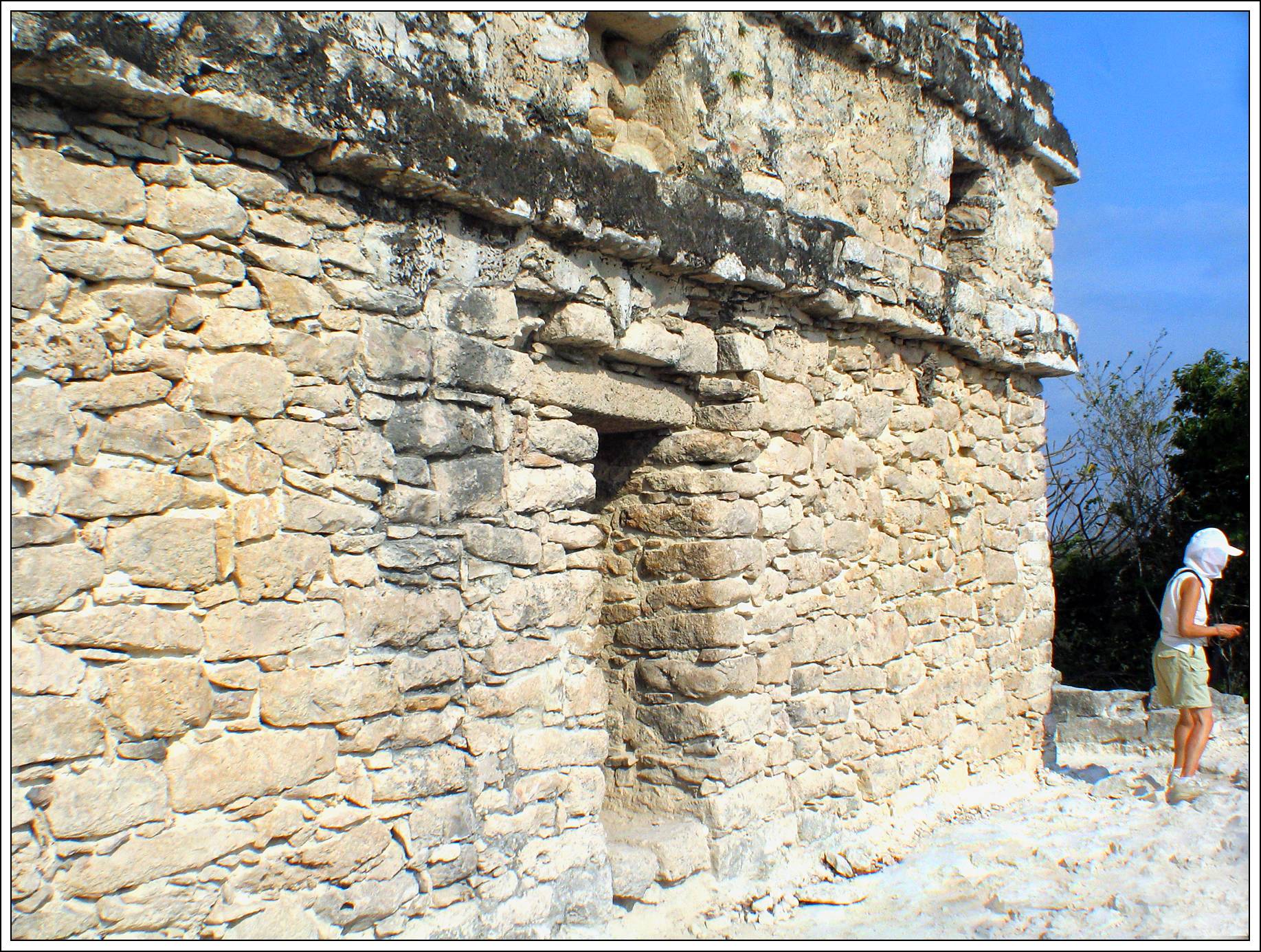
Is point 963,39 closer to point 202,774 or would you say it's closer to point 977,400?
point 977,400

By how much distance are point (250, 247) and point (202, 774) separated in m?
1.38

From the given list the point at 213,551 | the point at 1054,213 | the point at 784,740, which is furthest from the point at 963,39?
the point at 213,551

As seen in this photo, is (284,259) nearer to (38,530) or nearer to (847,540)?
(38,530)

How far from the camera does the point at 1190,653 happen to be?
5156mm

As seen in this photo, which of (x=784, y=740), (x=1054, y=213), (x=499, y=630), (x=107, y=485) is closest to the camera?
(x=107, y=485)

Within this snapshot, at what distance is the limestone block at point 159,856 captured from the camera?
7.84ft

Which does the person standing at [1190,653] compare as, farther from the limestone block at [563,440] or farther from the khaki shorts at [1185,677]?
the limestone block at [563,440]

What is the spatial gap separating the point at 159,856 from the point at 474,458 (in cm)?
140

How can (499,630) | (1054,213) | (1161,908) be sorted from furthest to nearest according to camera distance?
(1054,213) → (1161,908) → (499,630)

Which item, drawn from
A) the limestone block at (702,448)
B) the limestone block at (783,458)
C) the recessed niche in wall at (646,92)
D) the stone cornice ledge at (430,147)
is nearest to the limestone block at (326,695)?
the stone cornice ledge at (430,147)

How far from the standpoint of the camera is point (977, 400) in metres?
5.64

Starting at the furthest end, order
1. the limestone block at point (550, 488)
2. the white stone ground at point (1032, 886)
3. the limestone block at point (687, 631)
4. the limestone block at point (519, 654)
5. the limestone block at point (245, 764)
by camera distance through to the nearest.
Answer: the limestone block at point (687, 631), the white stone ground at point (1032, 886), the limestone block at point (550, 488), the limestone block at point (519, 654), the limestone block at point (245, 764)

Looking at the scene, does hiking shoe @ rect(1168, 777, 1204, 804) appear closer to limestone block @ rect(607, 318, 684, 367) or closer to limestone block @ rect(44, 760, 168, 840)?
limestone block @ rect(607, 318, 684, 367)

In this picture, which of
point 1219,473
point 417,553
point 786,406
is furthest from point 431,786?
point 1219,473
